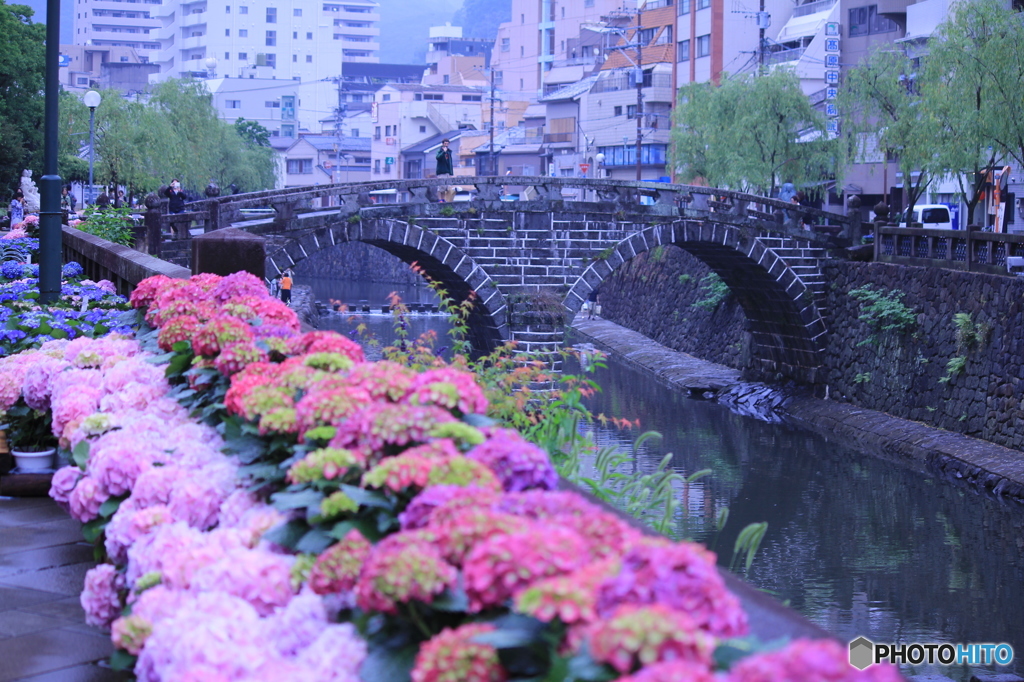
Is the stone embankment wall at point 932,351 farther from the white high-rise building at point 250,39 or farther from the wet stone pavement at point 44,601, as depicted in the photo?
the white high-rise building at point 250,39

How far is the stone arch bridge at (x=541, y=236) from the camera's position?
22.8 metres

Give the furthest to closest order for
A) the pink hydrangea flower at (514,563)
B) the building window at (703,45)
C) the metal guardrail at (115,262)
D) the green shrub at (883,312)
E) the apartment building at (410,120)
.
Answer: the apartment building at (410,120) → the building window at (703,45) → the green shrub at (883,312) → the metal guardrail at (115,262) → the pink hydrangea flower at (514,563)

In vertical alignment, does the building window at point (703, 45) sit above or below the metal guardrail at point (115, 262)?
above

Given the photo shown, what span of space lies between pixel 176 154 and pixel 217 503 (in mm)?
47293

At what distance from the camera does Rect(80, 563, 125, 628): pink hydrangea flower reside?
11.9 ft

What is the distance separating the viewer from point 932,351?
22.2 m

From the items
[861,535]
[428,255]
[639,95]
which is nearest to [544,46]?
[639,95]

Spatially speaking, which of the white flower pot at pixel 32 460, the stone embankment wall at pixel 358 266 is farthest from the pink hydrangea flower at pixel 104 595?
the stone embankment wall at pixel 358 266

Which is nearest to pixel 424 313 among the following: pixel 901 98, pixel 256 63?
pixel 901 98

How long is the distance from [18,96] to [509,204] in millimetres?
18389

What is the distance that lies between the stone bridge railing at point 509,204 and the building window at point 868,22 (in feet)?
46.1

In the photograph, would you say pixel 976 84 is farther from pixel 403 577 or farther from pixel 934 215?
pixel 403 577

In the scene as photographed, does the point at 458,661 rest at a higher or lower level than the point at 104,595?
higher

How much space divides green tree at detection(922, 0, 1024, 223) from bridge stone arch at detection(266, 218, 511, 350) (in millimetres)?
9364
